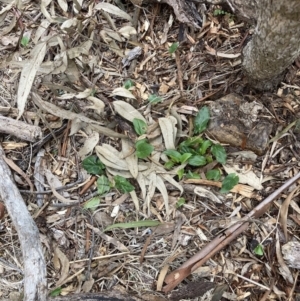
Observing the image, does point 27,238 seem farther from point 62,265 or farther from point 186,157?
point 186,157

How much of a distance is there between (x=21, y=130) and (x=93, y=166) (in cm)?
33

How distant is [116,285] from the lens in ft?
5.48

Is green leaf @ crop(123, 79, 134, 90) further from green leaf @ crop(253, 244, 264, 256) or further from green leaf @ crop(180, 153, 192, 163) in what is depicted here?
green leaf @ crop(253, 244, 264, 256)

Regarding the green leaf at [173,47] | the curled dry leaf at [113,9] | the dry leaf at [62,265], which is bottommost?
the dry leaf at [62,265]

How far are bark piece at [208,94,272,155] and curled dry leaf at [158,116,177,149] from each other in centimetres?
14

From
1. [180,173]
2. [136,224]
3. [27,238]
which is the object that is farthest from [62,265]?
[180,173]

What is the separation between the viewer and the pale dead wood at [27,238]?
1.49m

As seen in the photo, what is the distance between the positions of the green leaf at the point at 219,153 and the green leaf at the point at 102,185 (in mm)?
431

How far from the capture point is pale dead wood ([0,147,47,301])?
1.49 m

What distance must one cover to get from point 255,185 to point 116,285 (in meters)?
0.64

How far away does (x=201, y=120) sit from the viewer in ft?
5.89

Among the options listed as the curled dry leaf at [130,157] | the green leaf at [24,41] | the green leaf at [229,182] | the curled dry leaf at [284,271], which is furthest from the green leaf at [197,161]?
the green leaf at [24,41]

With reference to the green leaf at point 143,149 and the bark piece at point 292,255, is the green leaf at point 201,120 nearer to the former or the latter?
the green leaf at point 143,149

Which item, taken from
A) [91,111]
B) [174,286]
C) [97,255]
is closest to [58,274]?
[97,255]
